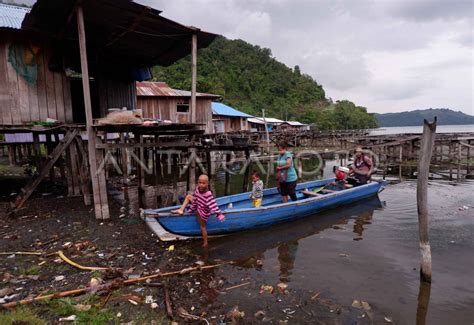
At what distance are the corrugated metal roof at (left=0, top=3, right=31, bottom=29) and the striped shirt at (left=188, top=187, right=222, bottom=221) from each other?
252 inches

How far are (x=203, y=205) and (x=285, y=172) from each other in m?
3.22

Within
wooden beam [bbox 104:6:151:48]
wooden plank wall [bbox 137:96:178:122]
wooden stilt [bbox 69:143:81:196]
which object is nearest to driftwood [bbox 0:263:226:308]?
wooden beam [bbox 104:6:151:48]

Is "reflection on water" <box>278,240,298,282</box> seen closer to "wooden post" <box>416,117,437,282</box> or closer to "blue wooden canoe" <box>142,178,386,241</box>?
"blue wooden canoe" <box>142,178,386,241</box>

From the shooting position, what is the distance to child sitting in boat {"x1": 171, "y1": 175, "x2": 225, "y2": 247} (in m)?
6.80

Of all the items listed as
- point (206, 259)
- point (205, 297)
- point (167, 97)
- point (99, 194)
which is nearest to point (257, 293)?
point (205, 297)

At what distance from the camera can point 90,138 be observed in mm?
7602

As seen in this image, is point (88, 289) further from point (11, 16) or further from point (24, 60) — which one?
point (11, 16)

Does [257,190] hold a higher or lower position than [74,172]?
lower

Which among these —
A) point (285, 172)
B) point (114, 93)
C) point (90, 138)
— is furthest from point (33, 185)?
point (285, 172)

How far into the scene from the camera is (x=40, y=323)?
378 cm

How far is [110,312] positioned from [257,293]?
2319 millimetres

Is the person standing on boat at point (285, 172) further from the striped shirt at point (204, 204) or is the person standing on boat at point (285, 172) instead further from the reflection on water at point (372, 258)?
the striped shirt at point (204, 204)

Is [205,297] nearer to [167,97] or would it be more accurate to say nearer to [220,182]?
[220,182]

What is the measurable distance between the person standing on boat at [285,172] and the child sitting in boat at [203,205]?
2708 mm
